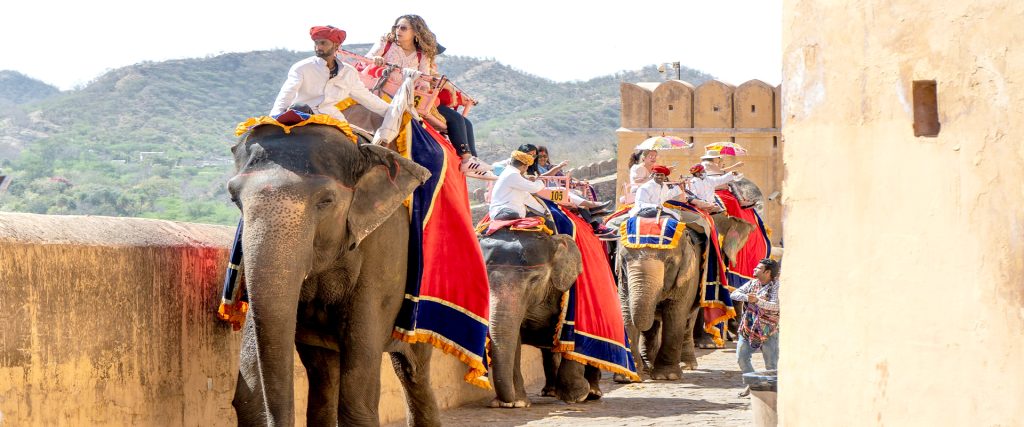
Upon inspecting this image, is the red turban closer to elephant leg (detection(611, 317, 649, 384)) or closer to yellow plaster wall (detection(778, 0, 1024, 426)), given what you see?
yellow plaster wall (detection(778, 0, 1024, 426))

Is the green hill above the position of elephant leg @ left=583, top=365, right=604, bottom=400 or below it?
above

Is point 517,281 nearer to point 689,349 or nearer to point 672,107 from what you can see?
point 689,349

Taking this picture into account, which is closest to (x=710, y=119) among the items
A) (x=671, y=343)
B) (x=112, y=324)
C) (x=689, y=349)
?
(x=689, y=349)

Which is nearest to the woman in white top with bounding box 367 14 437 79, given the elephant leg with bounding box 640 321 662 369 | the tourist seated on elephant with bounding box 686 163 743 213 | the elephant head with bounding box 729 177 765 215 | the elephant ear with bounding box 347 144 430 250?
the elephant ear with bounding box 347 144 430 250

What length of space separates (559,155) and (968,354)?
2745 inches

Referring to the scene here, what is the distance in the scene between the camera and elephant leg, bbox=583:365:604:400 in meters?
12.7

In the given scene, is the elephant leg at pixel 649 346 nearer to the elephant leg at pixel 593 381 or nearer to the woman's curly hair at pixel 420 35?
the elephant leg at pixel 593 381

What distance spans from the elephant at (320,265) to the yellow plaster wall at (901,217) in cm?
231

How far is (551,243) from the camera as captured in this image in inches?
478

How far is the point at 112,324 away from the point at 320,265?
1000 millimetres

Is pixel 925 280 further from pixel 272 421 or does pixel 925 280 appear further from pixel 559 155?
pixel 559 155

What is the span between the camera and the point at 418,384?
873cm

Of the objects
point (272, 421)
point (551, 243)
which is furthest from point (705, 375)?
point (272, 421)

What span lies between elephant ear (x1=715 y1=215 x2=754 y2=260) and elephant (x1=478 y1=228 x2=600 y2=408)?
4948 millimetres
